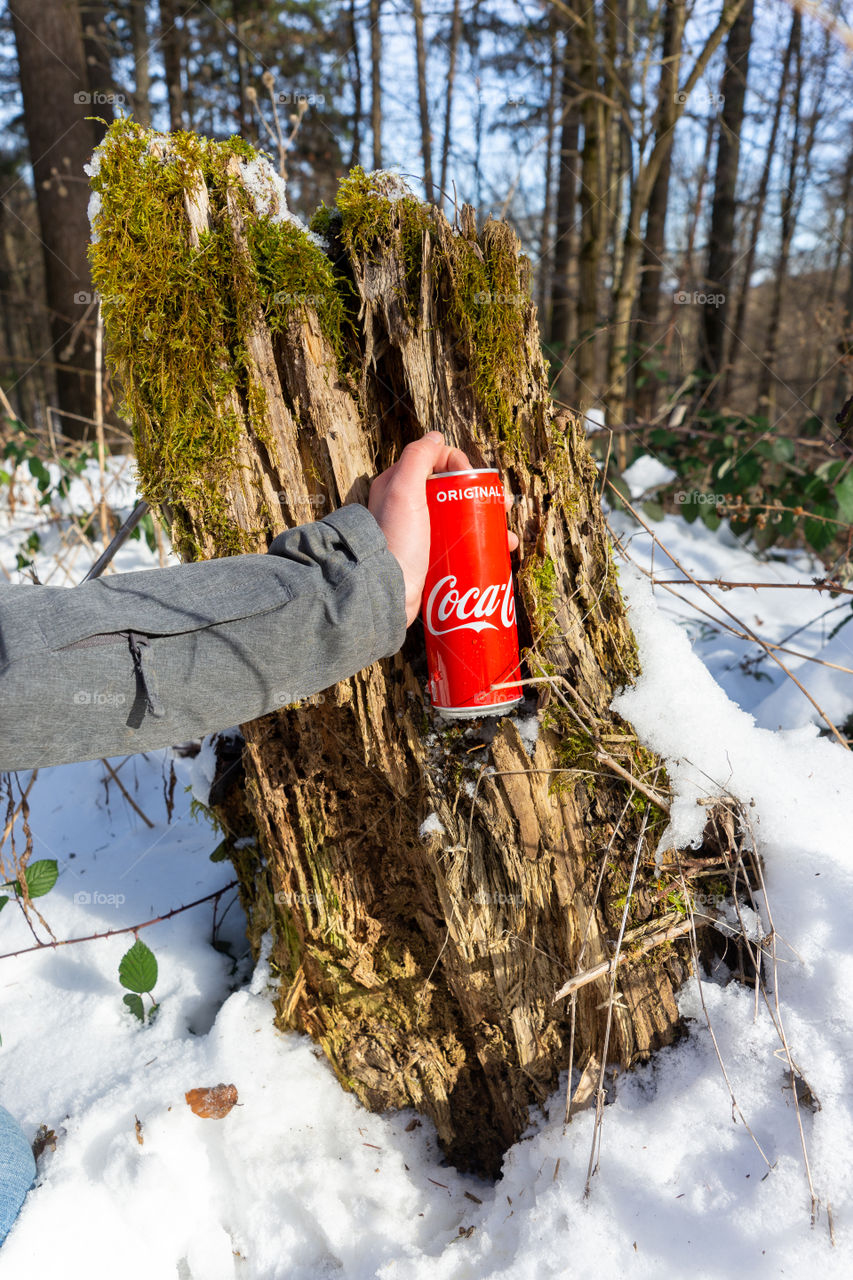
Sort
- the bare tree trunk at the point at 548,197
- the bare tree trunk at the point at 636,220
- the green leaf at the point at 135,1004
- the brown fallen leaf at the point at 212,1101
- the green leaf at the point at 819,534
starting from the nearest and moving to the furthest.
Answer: the brown fallen leaf at the point at 212,1101
the green leaf at the point at 135,1004
the green leaf at the point at 819,534
the bare tree trunk at the point at 636,220
the bare tree trunk at the point at 548,197

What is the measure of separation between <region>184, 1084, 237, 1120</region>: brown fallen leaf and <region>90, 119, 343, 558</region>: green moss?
3.64 ft

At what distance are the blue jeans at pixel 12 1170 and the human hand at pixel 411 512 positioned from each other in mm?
1200

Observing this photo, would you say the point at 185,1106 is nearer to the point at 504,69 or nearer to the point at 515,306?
the point at 515,306

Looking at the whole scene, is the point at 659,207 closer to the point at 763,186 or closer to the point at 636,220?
the point at 636,220

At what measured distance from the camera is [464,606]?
122 cm

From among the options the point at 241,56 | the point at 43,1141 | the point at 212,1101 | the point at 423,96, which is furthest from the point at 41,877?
the point at 241,56

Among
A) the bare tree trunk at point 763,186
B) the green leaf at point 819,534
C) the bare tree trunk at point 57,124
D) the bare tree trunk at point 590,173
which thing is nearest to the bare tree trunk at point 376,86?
the bare tree trunk at point 57,124

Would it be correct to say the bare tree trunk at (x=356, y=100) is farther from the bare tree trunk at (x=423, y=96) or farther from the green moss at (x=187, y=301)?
the green moss at (x=187, y=301)

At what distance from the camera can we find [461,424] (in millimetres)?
1321

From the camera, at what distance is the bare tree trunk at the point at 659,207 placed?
4.53m

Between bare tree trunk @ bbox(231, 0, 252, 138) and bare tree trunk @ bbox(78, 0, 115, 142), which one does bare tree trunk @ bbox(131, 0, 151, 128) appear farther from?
bare tree trunk @ bbox(231, 0, 252, 138)

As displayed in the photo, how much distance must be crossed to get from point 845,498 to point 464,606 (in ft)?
6.12

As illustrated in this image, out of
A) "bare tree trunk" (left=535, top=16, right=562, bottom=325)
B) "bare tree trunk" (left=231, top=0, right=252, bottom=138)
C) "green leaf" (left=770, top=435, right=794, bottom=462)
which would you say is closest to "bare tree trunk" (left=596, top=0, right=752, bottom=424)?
"green leaf" (left=770, top=435, right=794, bottom=462)

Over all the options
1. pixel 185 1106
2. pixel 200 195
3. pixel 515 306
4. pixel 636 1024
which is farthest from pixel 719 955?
pixel 200 195
